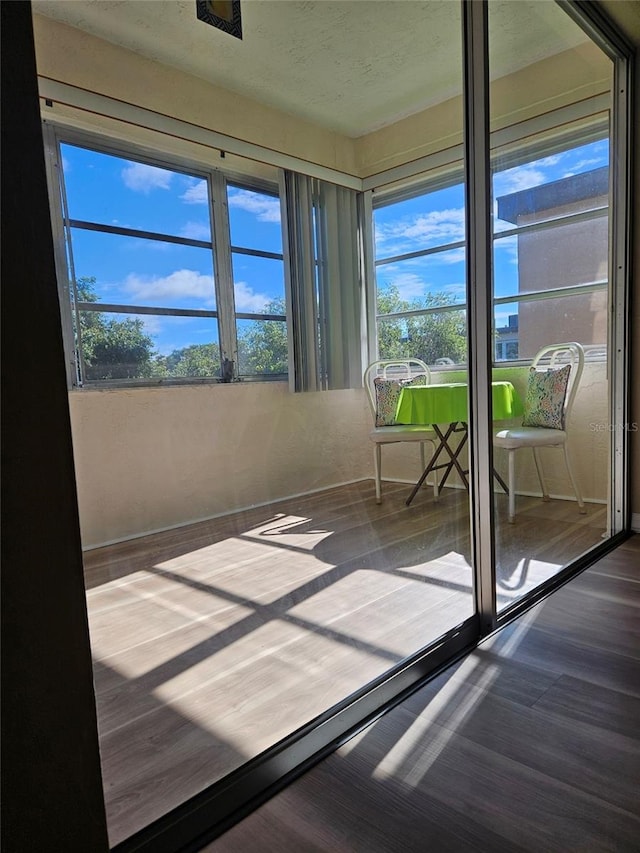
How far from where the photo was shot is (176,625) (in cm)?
185

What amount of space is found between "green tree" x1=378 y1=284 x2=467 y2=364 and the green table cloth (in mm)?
123

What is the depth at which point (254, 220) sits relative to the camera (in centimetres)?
237

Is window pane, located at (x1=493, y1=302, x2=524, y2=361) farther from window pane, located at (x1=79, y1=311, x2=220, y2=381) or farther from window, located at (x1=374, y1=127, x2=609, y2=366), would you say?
window pane, located at (x1=79, y1=311, x2=220, y2=381)

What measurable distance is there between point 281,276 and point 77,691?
2.00 meters

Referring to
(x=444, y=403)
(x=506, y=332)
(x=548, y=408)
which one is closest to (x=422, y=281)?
(x=506, y=332)

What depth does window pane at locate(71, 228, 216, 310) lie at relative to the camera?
1619 millimetres

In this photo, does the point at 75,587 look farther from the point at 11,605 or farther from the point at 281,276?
the point at 281,276

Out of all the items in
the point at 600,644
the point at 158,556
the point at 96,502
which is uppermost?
the point at 96,502

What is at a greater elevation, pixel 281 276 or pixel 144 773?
pixel 281 276

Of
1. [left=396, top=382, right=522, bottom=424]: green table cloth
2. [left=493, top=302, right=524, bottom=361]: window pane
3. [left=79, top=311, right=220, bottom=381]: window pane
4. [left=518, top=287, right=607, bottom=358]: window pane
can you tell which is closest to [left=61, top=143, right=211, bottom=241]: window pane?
[left=79, top=311, right=220, bottom=381]: window pane

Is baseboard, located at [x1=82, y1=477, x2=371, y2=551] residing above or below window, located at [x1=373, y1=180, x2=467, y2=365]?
below

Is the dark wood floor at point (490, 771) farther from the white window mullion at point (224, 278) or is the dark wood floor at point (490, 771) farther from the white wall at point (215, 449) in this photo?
the white window mullion at point (224, 278)

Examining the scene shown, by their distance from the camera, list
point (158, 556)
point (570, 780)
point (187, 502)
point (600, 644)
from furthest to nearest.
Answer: point (187, 502)
point (158, 556)
point (600, 644)
point (570, 780)

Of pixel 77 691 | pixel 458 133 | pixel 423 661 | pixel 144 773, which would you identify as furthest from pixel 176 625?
pixel 458 133
